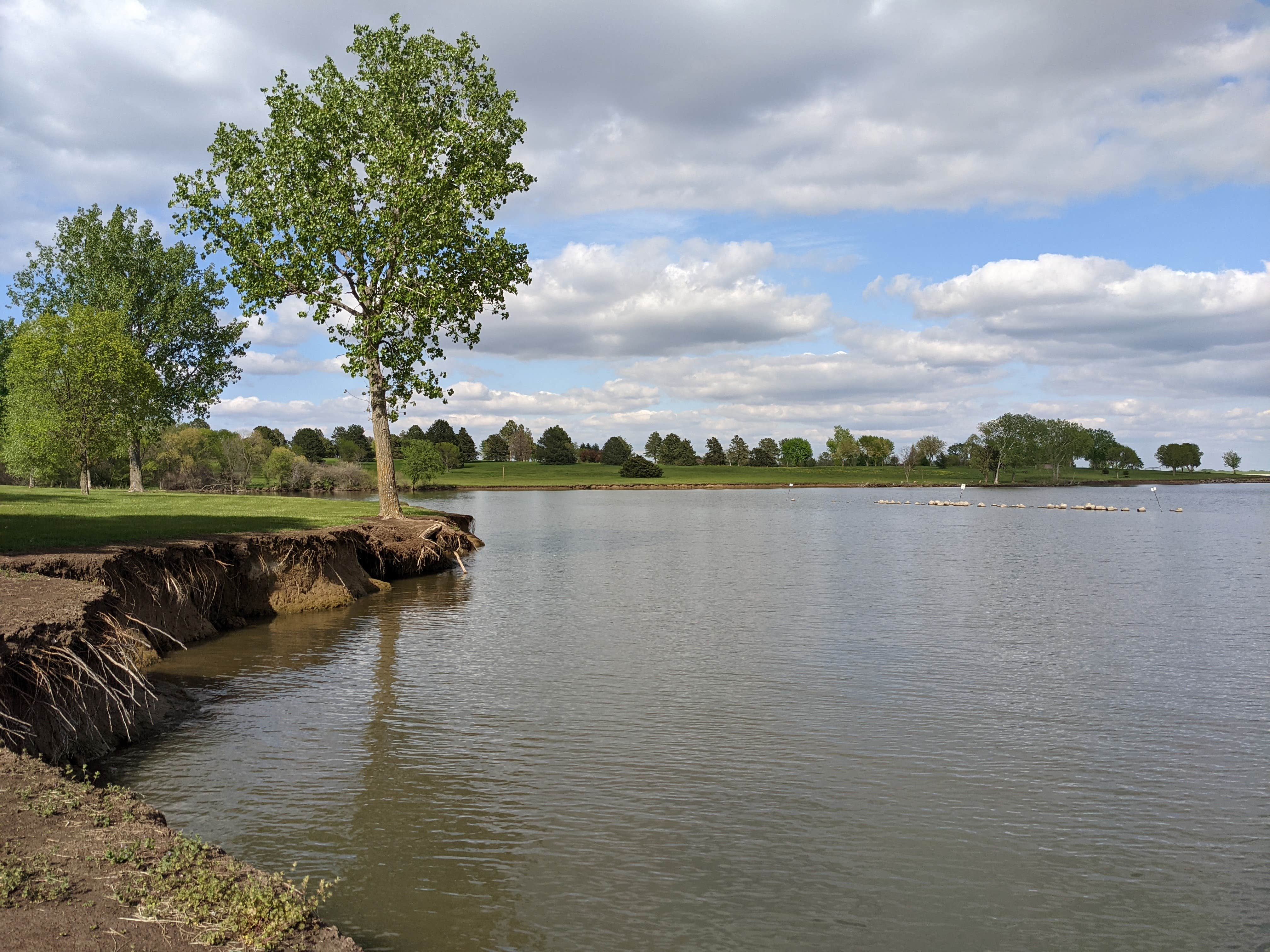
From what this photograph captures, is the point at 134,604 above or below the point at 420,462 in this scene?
below

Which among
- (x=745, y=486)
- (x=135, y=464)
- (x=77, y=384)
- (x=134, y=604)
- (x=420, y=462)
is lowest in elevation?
(x=134, y=604)

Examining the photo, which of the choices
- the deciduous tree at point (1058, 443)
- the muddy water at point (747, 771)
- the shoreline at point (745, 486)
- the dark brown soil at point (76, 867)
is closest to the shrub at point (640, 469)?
the shoreline at point (745, 486)

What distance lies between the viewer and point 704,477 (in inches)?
7018

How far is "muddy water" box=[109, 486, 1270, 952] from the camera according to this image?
737cm

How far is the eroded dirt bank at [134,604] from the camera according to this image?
10.2m

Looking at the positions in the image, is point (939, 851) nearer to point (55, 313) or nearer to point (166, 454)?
point (55, 313)

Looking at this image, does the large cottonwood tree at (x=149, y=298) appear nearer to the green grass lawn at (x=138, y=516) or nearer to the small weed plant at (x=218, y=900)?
the green grass lawn at (x=138, y=516)

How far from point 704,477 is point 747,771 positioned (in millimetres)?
168071

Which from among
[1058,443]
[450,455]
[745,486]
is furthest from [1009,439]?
[450,455]

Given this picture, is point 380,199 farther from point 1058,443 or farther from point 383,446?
point 1058,443

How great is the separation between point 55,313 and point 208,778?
4526cm

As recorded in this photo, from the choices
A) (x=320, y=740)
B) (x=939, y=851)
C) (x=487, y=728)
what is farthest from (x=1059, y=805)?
(x=320, y=740)

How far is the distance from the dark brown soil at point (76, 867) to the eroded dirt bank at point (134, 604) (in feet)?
6.73

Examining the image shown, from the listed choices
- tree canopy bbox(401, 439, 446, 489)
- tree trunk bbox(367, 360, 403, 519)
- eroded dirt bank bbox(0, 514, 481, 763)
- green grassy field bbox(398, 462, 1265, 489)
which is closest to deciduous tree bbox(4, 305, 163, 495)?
tree trunk bbox(367, 360, 403, 519)
